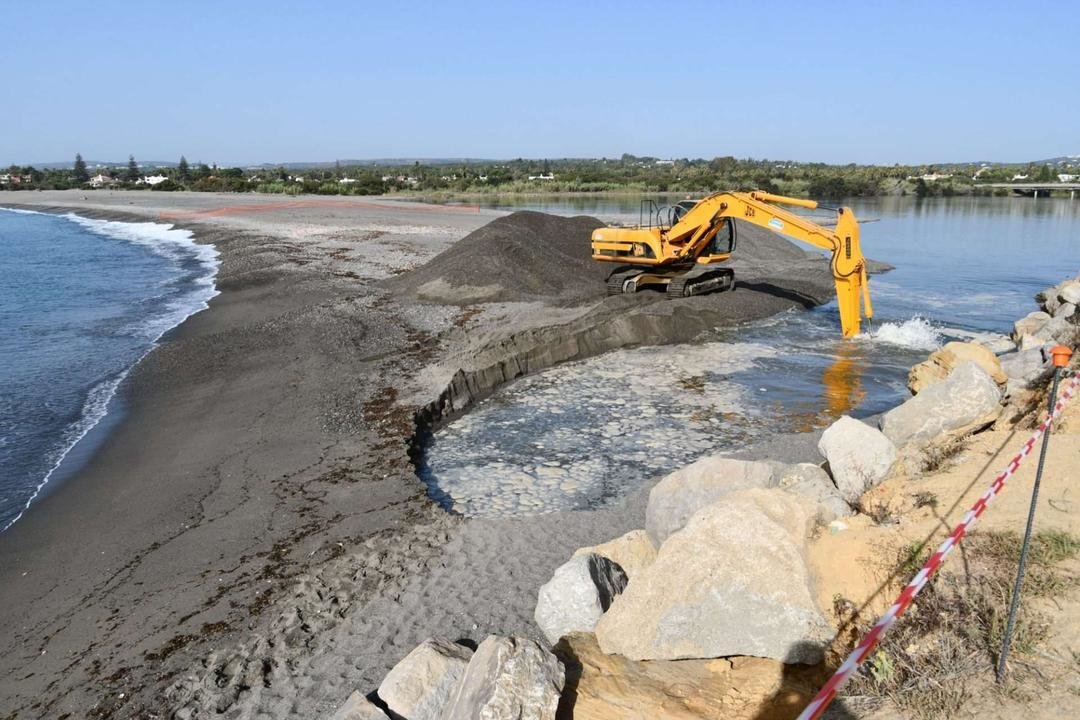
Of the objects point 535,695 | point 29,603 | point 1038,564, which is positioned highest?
point 1038,564

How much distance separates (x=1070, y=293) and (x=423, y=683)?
60.4ft

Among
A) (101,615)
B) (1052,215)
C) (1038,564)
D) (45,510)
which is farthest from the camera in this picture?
(1052,215)

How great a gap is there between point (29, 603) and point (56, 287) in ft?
74.8

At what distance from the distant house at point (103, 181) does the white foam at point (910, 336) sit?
105 meters

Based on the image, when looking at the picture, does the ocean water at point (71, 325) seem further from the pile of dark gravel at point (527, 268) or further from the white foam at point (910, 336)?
the white foam at point (910, 336)

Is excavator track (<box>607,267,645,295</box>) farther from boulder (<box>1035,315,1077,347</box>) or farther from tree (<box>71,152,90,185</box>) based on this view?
tree (<box>71,152,90,185</box>)

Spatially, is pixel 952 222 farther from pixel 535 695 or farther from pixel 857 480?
pixel 535 695

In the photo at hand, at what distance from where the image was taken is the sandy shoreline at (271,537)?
218 inches

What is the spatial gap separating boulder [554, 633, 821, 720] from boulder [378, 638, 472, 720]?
73 cm

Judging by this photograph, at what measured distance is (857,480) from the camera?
6758mm

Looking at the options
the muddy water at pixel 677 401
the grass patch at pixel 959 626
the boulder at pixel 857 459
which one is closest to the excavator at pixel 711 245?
the muddy water at pixel 677 401

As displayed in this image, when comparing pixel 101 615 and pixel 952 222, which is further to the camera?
pixel 952 222

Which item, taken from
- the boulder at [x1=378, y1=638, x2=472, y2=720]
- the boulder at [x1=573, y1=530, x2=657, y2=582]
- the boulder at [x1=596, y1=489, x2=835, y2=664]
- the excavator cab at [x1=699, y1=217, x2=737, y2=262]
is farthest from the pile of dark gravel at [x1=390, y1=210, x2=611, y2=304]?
the boulder at [x1=378, y1=638, x2=472, y2=720]

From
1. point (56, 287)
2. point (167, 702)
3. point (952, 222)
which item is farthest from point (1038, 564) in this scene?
point (952, 222)
